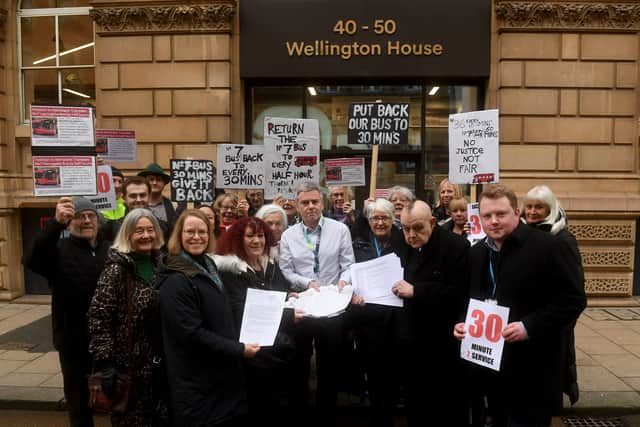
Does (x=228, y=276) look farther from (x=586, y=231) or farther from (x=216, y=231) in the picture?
(x=586, y=231)

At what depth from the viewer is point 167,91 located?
29.1 ft

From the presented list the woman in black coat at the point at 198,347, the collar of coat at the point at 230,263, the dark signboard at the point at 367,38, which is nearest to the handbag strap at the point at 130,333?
the woman in black coat at the point at 198,347

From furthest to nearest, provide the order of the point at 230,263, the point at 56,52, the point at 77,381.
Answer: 1. the point at 56,52
2. the point at 77,381
3. the point at 230,263

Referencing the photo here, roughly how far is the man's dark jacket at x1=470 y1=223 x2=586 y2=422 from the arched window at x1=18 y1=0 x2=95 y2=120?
894cm

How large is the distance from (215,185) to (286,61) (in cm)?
318

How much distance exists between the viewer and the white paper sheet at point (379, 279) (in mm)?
3553

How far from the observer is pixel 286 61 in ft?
28.9

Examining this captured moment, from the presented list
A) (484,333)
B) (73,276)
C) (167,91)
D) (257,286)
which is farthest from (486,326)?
(167,91)

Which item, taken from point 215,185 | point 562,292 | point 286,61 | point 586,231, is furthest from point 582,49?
point 562,292

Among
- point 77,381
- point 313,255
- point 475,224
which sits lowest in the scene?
point 77,381

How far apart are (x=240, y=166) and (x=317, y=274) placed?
2.61 meters

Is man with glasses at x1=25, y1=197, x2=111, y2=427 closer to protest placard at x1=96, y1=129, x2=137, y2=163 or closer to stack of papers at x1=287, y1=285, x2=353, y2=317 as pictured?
stack of papers at x1=287, y1=285, x2=353, y2=317

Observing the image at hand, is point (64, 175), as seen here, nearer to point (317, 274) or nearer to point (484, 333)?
point (317, 274)

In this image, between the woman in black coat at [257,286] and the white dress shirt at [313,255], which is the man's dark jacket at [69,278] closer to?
the woman in black coat at [257,286]
